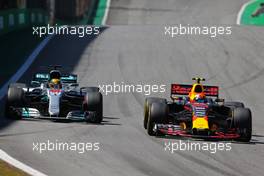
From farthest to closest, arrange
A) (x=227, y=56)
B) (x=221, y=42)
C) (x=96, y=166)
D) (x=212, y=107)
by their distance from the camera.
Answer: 1. (x=221, y=42)
2. (x=227, y=56)
3. (x=212, y=107)
4. (x=96, y=166)

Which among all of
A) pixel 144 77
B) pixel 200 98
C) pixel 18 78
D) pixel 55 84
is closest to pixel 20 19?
pixel 18 78

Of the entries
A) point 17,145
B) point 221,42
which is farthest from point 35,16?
point 17,145

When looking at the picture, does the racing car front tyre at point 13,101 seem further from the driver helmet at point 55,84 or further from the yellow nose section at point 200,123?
the yellow nose section at point 200,123

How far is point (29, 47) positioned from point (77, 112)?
1393 centimetres

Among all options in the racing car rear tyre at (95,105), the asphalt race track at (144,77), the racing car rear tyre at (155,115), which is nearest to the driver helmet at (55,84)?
the racing car rear tyre at (95,105)

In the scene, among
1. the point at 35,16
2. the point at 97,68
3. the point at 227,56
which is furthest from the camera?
the point at 35,16

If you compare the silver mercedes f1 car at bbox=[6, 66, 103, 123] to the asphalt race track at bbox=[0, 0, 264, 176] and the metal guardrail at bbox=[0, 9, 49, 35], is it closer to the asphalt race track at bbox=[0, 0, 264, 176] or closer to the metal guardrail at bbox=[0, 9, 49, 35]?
the asphalt race track at bbox=[0, 0, 264, 176]

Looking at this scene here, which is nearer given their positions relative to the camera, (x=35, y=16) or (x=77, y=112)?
(x=77, y=112)

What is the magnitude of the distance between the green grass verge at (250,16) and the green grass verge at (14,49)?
528 inches

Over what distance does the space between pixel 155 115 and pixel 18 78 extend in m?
10.3

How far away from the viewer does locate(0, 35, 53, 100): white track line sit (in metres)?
25.5

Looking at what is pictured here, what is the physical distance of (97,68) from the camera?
29.2 meters

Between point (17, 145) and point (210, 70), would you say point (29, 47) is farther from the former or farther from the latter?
point (17, 145)

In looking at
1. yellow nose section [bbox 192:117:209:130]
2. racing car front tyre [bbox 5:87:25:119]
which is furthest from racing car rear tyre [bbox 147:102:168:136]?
racing car front tyre [bbox 5:87:25:119]
